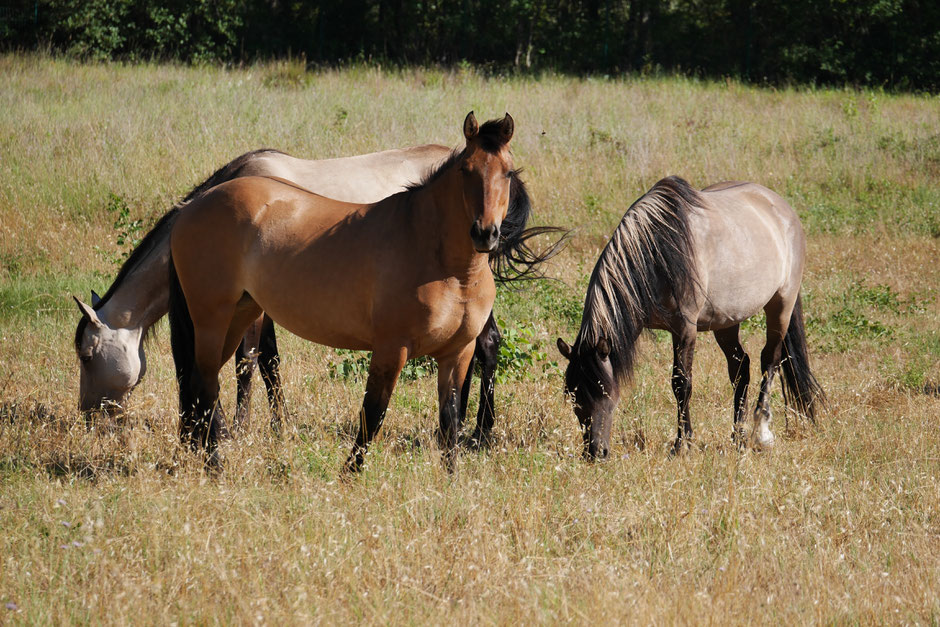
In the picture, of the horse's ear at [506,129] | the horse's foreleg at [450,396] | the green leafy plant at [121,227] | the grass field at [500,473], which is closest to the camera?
the grass field at [500,473]

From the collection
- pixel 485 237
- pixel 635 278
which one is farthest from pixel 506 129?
pixel 635 278

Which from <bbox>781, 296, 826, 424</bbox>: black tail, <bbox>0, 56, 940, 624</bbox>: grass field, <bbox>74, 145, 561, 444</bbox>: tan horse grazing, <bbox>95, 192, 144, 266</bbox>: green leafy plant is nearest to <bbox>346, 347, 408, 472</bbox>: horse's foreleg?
<bbox>0, 56, 940, 624</bbox>: grass field

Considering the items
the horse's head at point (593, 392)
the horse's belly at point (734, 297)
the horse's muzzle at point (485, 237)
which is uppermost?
the horse's muzzle at point (485, 237)

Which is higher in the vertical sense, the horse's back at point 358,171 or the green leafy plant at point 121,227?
the horse's back at point 358,171

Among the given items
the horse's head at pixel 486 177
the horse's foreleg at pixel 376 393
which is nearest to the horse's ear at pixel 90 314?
→ the horse's foreleg at pixel 376 393

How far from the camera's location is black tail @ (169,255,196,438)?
484cm

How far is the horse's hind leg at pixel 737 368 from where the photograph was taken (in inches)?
222

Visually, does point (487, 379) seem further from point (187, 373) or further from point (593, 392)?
point (187, 373)

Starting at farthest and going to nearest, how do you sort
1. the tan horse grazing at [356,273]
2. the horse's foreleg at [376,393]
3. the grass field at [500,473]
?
the horse's foreleg at [376,393]
the tan horse grazing at [356,273]
the grass field at [500,473]

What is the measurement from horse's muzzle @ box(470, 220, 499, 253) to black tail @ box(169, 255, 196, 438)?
2.08 m

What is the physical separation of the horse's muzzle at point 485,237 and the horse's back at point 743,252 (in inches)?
81.6

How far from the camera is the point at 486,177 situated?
369 cm

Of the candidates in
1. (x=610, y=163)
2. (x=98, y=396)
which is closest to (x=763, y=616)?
(x=98, y=396)

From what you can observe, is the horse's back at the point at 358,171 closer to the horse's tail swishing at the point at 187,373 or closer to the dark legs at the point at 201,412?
the horse's tail swishing at the point at 187,373
